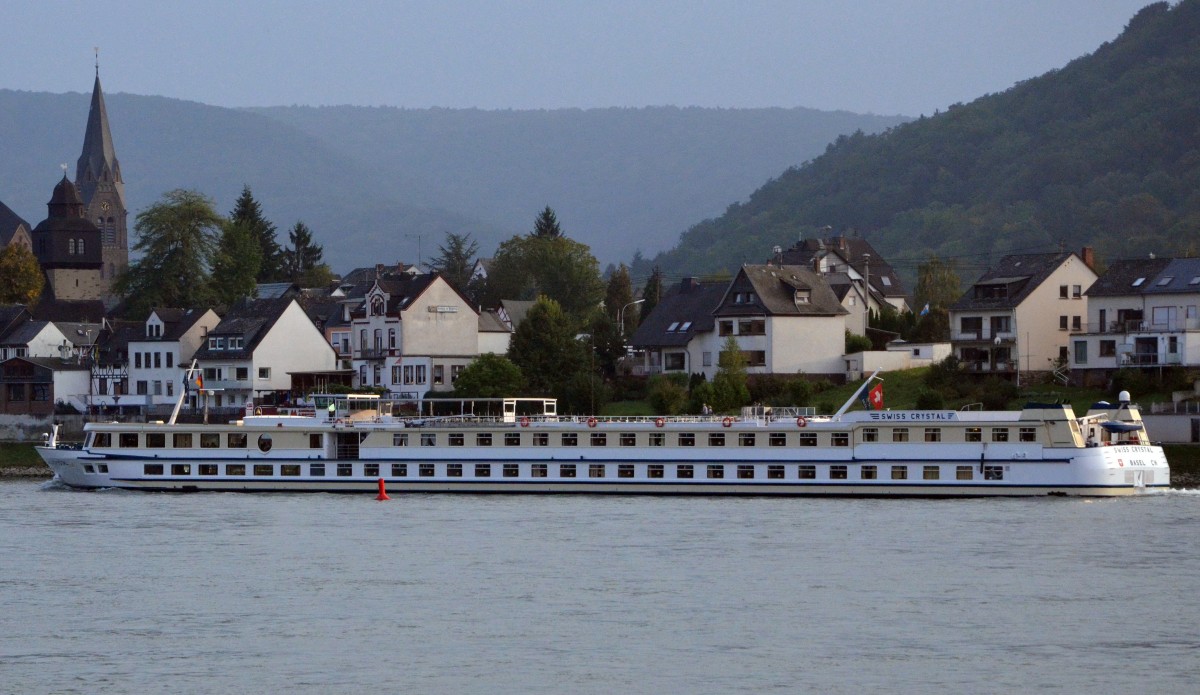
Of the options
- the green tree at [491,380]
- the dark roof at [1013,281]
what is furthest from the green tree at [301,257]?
the dark roof at [1013,281]

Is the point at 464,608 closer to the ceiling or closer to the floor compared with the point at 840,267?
closer to the floor

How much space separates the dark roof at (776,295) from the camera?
92.4 meters

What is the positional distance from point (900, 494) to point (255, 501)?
74.7 ft

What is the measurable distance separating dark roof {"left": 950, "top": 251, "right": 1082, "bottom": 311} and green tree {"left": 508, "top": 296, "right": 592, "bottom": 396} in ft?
62.6

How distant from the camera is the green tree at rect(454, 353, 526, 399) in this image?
8850 centimetres

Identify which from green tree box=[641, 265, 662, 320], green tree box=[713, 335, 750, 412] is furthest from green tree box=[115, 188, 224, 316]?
green tree box=[713, 335, 750, 412]

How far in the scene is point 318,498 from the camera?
67562 millimetres

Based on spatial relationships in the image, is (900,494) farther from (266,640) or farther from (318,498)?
(266,640)

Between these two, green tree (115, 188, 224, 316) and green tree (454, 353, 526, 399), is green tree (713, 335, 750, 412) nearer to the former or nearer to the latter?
green tree (454, 353, 526, 399)

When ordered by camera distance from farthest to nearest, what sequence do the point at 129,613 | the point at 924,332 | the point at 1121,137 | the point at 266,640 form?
the point at 1121,137, the point at 924,332, the point at 129,613, the point at 266,640

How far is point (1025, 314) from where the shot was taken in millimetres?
88438

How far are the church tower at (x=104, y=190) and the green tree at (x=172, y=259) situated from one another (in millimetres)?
53334

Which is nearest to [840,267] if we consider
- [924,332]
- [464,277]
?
[924,332]

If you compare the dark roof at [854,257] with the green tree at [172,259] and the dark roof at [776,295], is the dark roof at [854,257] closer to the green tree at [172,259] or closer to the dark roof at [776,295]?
the dark roof at [776,295]
